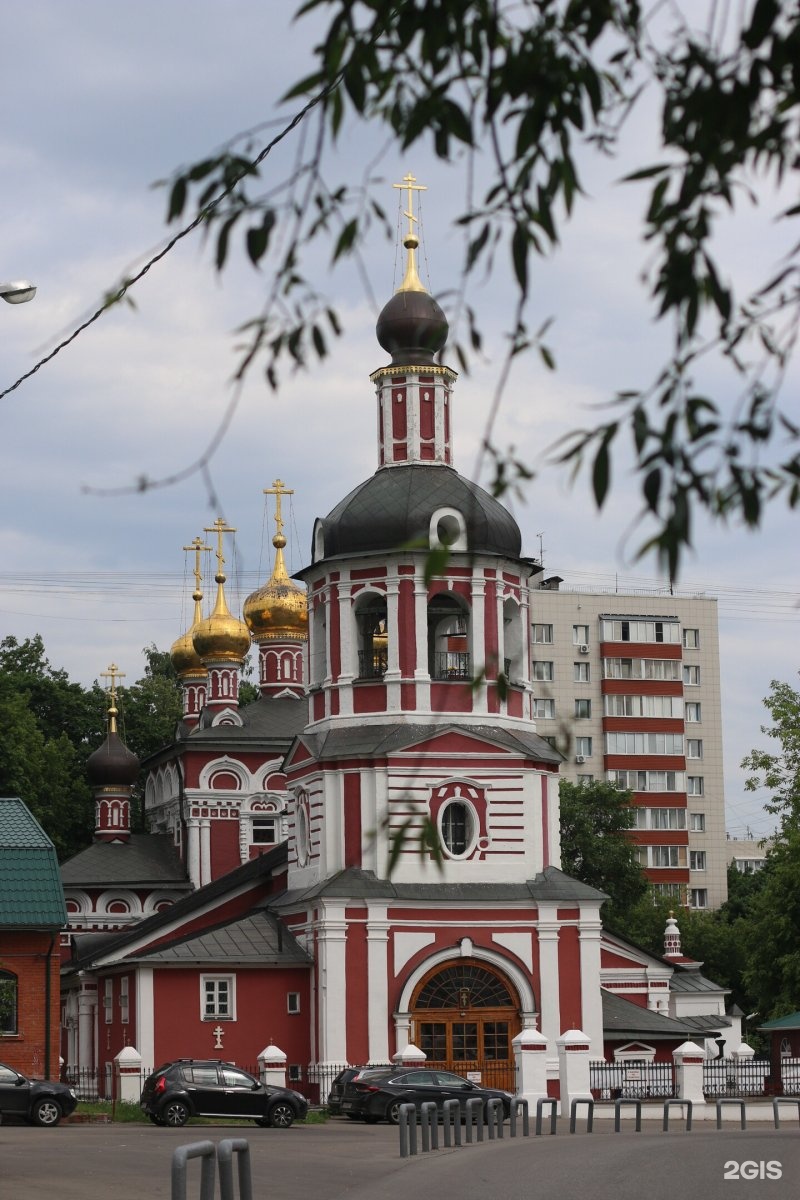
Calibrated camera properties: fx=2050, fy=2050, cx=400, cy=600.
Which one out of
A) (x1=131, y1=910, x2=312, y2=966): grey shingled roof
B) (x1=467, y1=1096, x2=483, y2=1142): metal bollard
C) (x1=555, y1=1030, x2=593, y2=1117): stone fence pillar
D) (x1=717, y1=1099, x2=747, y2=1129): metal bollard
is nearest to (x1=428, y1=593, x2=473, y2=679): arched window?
(x1=131, y1=910, x2=312, y2=966): grey shingled roof

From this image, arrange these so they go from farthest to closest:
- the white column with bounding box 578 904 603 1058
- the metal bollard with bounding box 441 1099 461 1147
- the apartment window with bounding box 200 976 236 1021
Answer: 1. the apartment window with bounding box 200 976 236 1021
2. the white column with bounding box 578 904 603 1058
3. the metal bollard with bounding box 441 1099 461 1147

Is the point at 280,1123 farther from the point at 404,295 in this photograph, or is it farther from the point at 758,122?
the point at 758,122

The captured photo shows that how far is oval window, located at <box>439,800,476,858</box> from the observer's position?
41.9m

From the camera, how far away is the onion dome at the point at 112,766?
2675 inches

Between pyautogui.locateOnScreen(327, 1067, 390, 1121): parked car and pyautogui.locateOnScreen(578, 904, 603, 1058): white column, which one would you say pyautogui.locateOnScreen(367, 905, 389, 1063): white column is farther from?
pyautogui.locateOnScreen(327, 1067, 390, 1121): parked car

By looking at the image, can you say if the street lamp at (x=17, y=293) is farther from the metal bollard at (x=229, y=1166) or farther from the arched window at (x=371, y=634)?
the arched window at (x=371, y=634)

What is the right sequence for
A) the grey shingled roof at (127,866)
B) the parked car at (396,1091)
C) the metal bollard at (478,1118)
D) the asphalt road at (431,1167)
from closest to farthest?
the asphalt road at (431,1167) < the metal bollard at (478,1118) < the parked car at (396,1091) < the grey shingled roof at (127,866)

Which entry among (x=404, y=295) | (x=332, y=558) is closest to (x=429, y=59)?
(x=332, y=558)

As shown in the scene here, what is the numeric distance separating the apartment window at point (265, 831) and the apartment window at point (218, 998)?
67.9 feet

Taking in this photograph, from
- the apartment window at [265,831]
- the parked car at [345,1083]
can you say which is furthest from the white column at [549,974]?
the apartment window at [265,831]

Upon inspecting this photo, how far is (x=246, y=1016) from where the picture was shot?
41719 mm

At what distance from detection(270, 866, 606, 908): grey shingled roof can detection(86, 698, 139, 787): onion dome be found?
26.7 metres

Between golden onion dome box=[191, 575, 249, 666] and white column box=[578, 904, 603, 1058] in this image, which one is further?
golden onion dome box=[191, 575, 249, 666]

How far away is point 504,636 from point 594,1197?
25758 mm
